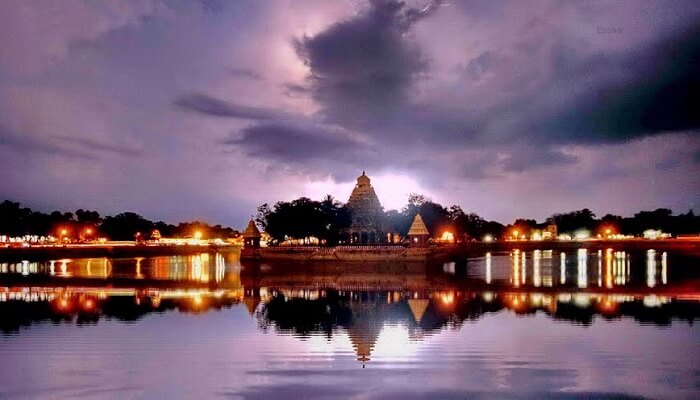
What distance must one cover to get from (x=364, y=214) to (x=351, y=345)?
209 feet

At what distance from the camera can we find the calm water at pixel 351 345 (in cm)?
1532

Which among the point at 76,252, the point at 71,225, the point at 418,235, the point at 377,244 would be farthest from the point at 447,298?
the point at 71,225

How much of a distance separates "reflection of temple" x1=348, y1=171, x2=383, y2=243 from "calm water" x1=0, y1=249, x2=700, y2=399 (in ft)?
144

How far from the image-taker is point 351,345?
21.2m

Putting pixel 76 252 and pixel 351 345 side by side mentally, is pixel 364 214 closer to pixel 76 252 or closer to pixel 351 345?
pixel 76 252

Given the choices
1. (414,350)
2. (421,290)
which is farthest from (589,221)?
(414,350)

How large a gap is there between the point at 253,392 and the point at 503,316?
16173mm

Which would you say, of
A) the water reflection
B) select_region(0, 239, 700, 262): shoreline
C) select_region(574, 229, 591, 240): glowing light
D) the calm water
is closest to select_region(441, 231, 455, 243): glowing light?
select_region(0, 239, 700, 262): shoreline

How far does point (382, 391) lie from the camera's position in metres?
Answer: 14.8

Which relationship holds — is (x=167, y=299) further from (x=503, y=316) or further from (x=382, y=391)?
(x=382, y=391)

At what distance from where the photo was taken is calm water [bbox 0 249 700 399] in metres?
15.3

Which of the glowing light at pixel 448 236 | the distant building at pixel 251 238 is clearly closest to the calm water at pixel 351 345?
the distant building at pixel 251 238

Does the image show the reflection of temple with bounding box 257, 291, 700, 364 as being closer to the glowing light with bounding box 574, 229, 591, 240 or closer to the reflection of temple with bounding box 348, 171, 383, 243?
the reflection of temple with bounding box 348, 171, 383, 243

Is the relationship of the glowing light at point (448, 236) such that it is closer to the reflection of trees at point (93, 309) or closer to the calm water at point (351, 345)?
the calm water at point (351, 345)
